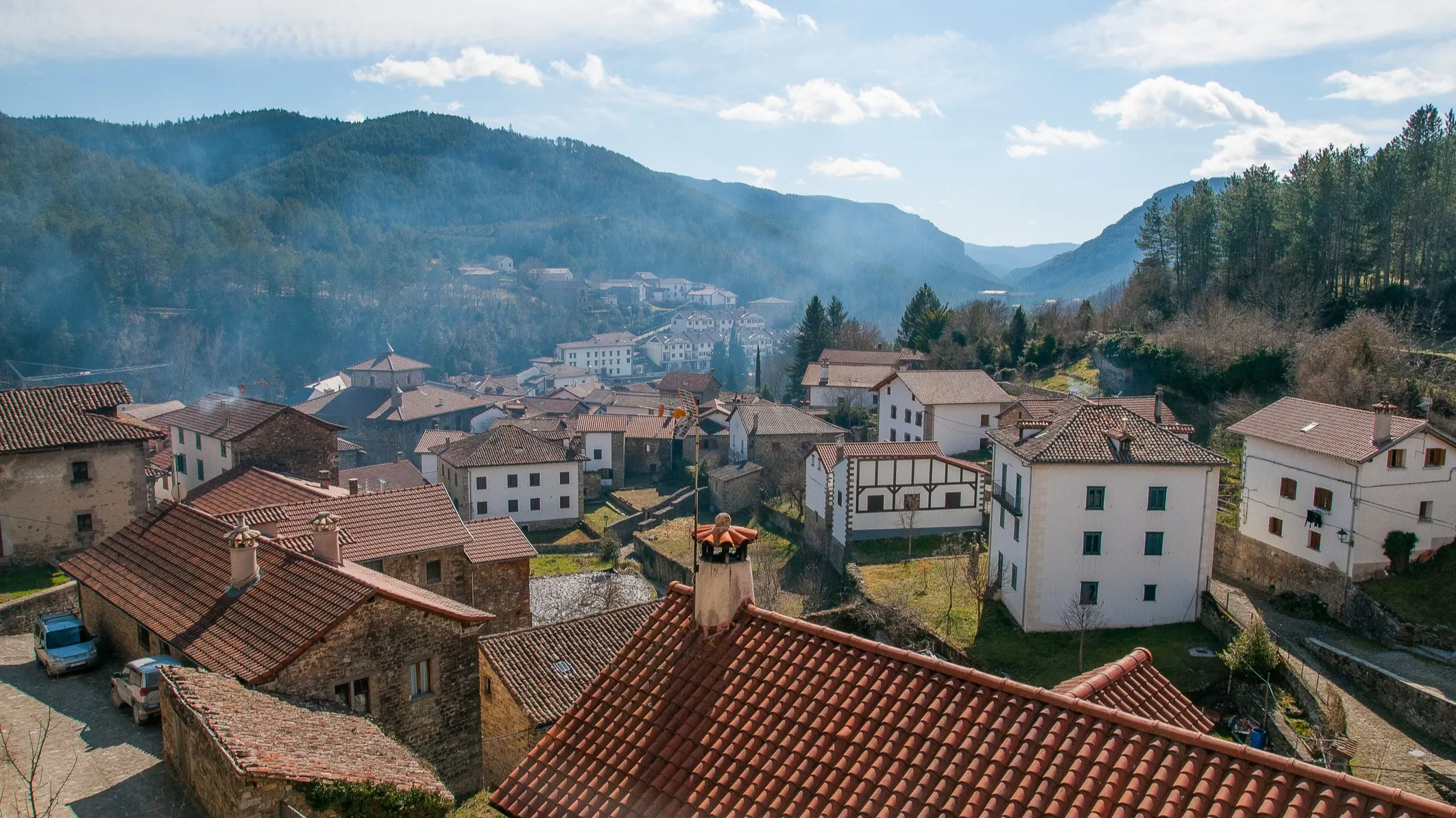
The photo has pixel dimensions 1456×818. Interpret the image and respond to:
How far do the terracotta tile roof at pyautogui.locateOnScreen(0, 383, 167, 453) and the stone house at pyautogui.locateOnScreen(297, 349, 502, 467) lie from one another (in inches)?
1614

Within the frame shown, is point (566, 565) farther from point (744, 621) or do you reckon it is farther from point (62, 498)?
point (744, 621)

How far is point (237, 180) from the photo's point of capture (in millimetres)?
187125

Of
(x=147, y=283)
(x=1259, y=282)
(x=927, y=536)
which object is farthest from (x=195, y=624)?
(x=147, y=283)

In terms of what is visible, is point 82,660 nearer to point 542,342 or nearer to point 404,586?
point 404,586

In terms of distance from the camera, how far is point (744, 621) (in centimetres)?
898

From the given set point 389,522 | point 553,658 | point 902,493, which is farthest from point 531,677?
point 902,493

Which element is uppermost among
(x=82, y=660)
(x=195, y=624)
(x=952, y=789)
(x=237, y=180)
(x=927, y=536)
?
(x=237, y=180)

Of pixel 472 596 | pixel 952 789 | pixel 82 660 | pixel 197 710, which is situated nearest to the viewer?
pixel 952 789

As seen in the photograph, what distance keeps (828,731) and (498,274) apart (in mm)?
187935

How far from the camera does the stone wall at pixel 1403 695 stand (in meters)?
19.1

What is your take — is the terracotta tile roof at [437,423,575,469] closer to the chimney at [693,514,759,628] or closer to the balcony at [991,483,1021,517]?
the balcony at [991,483,1021,517]

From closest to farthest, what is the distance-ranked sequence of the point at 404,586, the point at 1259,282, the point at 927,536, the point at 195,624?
the point at 195,624 < the point at 404,586 < the point at 927,536 < the point at 1259,282

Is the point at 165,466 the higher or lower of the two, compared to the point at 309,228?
lower

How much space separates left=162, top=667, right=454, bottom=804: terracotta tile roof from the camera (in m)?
10.9
